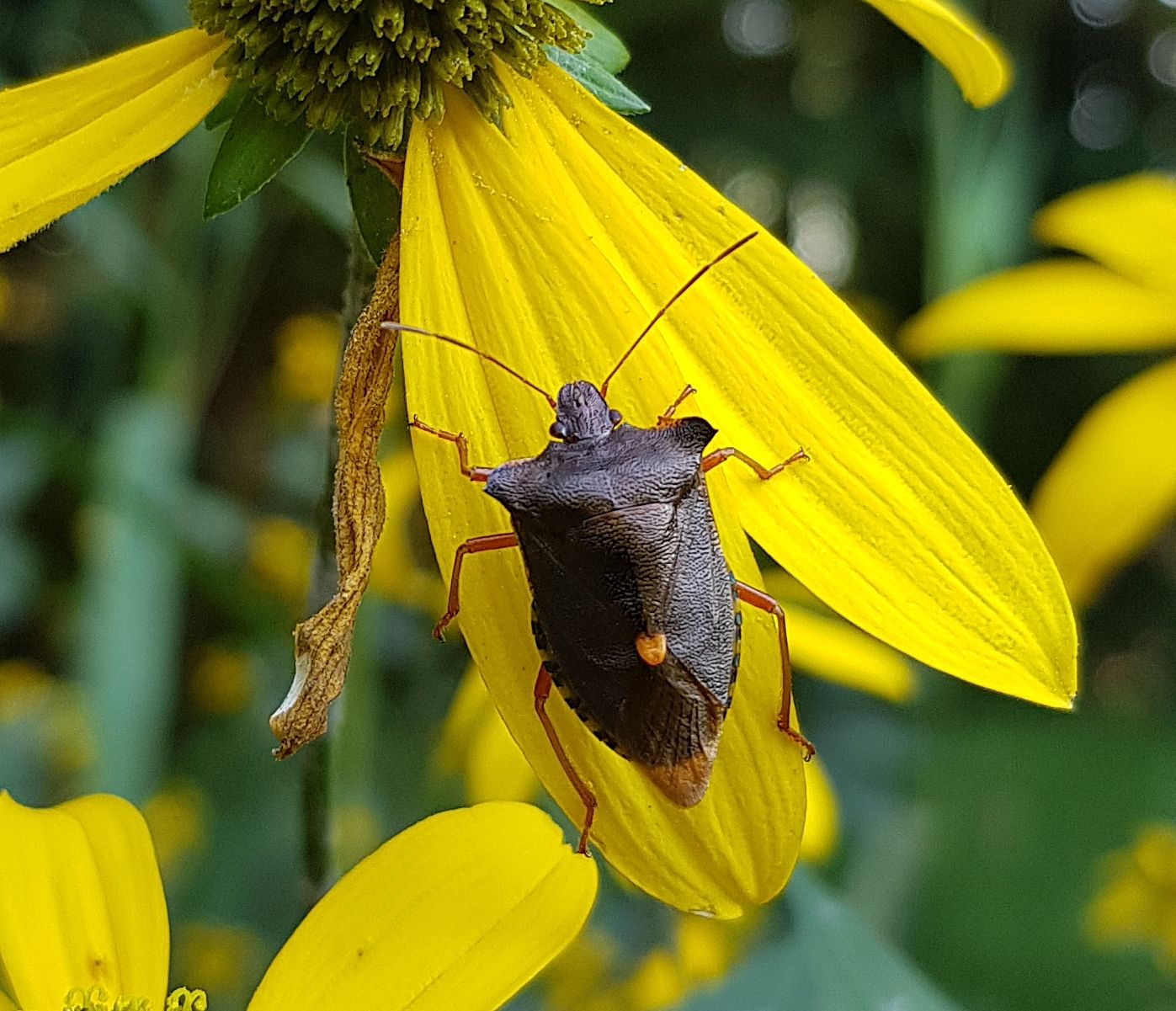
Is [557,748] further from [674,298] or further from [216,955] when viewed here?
[216,955]

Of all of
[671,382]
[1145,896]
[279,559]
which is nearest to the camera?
[671,382]

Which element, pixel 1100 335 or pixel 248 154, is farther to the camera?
pixel 1100 335

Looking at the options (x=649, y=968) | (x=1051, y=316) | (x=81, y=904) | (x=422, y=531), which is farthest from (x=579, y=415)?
(x=422, y=531)

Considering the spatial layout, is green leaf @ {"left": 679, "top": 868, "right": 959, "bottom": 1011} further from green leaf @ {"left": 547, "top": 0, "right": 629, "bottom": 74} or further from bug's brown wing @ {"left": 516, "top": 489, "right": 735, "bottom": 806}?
green leaf @ {"left": 547, "top": 0, "right": 629, "bottom": 74}

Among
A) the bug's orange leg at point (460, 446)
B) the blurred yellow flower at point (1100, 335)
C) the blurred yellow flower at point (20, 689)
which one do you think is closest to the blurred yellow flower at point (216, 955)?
the blurred yellow flower at point (20, 689)

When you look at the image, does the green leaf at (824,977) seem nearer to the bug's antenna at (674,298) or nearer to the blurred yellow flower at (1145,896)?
the bug's antenna at (674,298)

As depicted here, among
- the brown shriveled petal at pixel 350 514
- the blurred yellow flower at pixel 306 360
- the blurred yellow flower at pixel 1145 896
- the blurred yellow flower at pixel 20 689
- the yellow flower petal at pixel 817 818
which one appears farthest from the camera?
the blurred yellow flower at pixel 306 360

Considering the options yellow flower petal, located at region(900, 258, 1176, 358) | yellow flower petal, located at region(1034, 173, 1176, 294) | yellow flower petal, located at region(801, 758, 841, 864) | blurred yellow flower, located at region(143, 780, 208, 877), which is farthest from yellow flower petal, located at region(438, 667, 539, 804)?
blurred yellow flower, located at region(143, 780, 208, 877)
